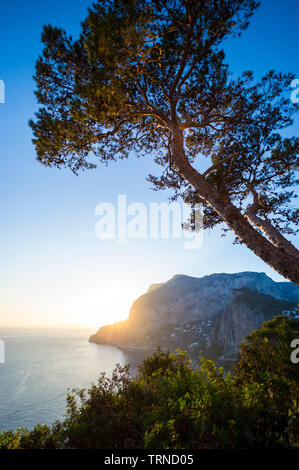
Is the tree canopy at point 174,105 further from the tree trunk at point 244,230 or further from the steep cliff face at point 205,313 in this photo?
the steep cliff face at point 205,313

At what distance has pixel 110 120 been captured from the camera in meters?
5.84

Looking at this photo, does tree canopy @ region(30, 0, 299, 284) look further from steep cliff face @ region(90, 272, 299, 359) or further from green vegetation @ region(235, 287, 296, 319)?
green vegetation @ region(235, 287, 296, 319)

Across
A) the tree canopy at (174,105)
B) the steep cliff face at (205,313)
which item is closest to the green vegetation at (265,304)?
the steep cliff face at (205,313)

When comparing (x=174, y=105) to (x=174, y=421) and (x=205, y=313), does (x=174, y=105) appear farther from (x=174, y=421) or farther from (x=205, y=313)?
(x=205, y=313)

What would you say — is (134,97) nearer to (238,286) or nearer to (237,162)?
(237,162)

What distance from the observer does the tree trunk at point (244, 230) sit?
3.87 m

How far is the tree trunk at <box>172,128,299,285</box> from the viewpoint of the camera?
3871mm

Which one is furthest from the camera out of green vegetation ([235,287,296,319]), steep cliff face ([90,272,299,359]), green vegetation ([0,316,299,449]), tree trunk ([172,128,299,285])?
steep cliff face ([90,272,299,359])

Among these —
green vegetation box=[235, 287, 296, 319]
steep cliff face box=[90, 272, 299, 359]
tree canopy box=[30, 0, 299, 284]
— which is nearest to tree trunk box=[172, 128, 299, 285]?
tree canopy box=[30, 0, 299, 284]

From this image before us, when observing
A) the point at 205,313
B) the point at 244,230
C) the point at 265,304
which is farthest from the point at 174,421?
Answer: the point at 205,313

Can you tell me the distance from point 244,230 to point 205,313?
304 feet

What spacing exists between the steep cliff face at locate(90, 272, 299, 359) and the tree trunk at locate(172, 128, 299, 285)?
2540 inches

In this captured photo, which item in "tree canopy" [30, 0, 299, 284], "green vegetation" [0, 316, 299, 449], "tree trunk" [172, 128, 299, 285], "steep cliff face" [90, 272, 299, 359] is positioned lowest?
"steep cliff face" [90, 272, 299, 359]

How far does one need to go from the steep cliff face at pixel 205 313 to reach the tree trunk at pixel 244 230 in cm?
6452
